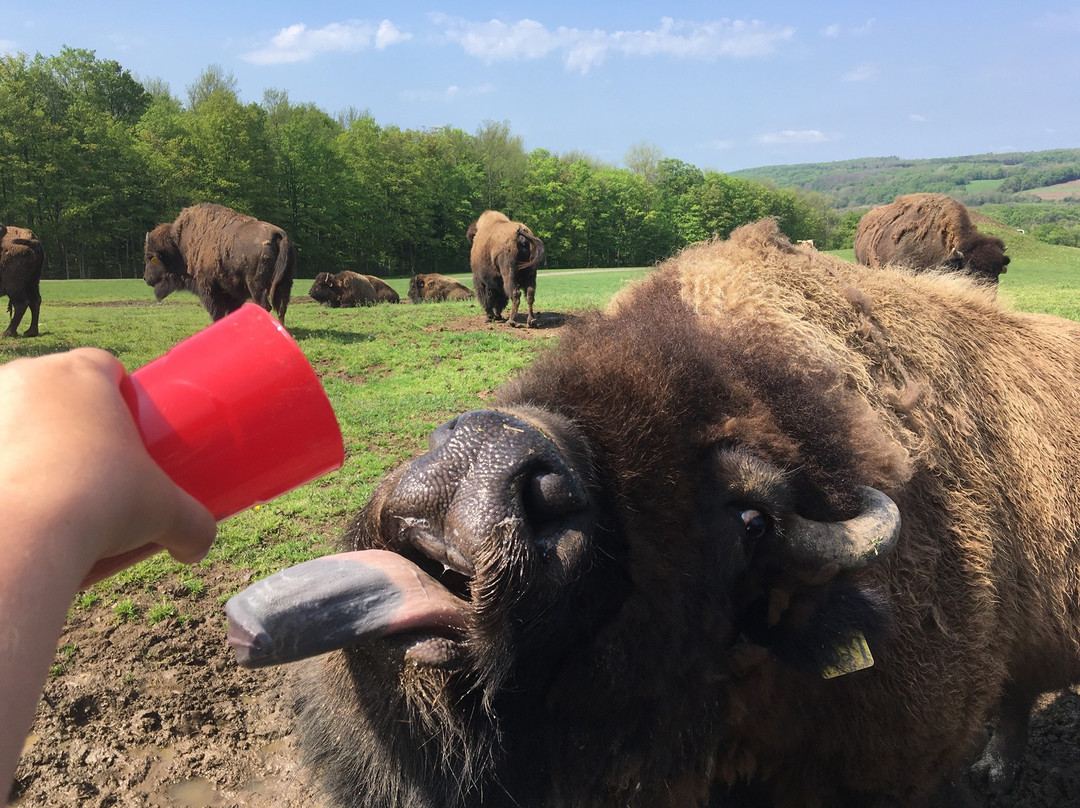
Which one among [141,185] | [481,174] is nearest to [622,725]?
[141,185]

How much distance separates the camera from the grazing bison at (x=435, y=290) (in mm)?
30009

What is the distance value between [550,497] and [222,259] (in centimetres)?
1798

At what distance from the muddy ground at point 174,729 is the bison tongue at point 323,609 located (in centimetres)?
263

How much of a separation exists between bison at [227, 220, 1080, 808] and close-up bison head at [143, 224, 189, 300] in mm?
18684

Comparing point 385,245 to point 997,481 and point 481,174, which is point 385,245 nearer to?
point 481,174

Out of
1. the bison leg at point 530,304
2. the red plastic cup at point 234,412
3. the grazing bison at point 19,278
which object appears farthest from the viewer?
the bison leg at point 530,304

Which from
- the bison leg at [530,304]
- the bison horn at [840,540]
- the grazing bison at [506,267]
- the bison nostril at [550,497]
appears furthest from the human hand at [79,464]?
the grazing bison at [506,267]

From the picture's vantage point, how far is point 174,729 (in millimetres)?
4234

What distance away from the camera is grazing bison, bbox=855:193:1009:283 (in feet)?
68.7

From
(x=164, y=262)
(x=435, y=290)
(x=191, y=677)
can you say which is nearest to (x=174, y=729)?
(x=191, y=677)

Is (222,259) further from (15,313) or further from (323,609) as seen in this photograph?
(323,609)

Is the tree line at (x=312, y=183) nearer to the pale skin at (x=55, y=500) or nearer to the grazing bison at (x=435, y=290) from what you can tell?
the grazing bison at (x=435, y=290)

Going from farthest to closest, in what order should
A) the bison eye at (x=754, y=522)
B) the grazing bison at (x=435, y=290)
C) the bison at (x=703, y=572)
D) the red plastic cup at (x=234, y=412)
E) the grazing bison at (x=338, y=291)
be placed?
the grazing bison at (x=435, y=290)
the grazing bison at (x=338, y=291)
the bison eye at (x=754, y=522)
the bison at (x=703, y=572)
the red plastic cup at (x=234, y=412)

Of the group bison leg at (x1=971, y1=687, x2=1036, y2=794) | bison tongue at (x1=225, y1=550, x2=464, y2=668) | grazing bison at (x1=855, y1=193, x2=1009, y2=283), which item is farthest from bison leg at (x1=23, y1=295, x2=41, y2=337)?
grazing bison at (x1=855, y1=193, x2=1009, y2=283)
